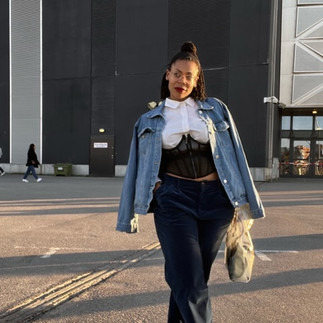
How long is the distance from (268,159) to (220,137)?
1652cm

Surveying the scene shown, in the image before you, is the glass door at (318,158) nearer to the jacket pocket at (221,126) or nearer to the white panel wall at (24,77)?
the white panel wall at (24,77)

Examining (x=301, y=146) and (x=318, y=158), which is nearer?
(x=318, y=158)

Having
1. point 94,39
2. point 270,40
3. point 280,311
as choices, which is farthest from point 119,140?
point 280,311

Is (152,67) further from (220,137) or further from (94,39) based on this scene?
(220,137)

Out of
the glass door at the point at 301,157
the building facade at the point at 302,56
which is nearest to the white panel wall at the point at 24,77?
the building facade at the point at 302,56

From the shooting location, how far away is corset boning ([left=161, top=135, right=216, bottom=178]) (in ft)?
7.27

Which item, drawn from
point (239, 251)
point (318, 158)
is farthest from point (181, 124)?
point (318, 158)

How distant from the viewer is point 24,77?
887 inches

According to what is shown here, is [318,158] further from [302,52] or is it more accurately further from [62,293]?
[62,293]

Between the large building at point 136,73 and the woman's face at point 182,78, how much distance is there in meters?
15.9

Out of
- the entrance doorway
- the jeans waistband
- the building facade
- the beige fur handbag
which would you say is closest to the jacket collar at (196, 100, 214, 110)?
the jeans waistband

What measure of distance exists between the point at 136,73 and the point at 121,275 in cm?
1683

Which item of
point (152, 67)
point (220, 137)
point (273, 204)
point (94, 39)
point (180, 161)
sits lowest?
point (273, 204)

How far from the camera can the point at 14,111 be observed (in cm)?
2297
